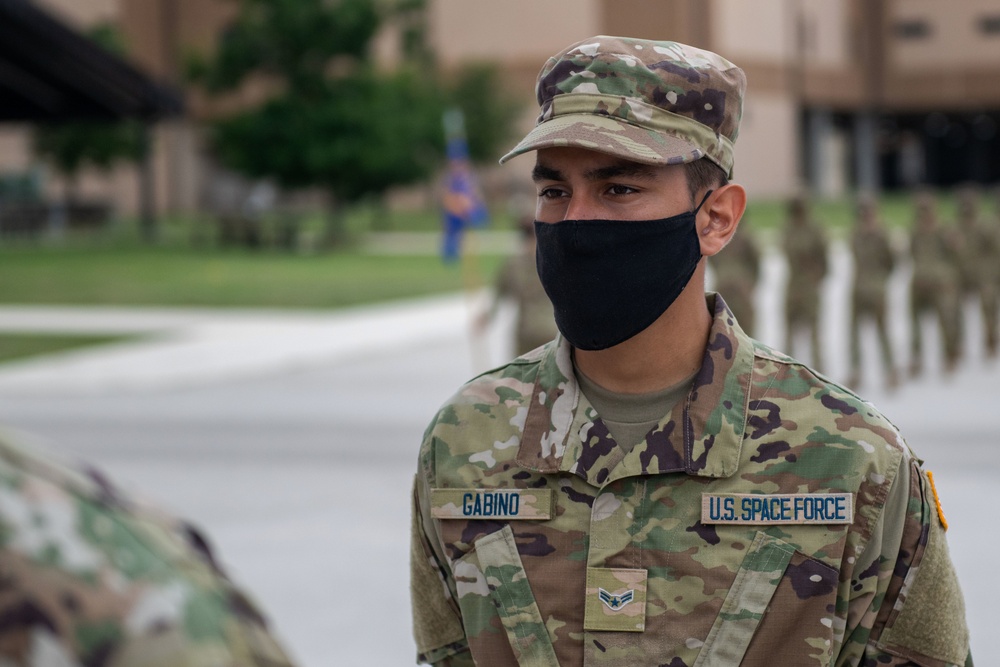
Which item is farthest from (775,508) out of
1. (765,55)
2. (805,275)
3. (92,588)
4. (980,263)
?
(765,55)

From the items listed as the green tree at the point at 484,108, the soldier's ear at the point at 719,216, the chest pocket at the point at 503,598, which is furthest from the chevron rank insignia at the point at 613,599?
the green tree at the point at 484,108

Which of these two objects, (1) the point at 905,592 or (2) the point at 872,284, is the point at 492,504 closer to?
(1) the point at 905,592

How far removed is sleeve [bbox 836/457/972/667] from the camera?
2.32 m

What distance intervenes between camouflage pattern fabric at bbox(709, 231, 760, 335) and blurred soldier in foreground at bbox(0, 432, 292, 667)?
11601 mm

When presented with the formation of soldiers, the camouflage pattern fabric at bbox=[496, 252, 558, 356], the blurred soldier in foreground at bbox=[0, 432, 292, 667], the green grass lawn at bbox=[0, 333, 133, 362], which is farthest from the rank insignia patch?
the green grass lawn at bbox=[0, 333, 133, 362]

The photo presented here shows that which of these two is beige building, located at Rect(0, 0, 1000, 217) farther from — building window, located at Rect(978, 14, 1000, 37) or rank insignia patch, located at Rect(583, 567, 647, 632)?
rank insignia patch, located at Rect(583, 567, 647, 632)

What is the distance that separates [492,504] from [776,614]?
45 cm

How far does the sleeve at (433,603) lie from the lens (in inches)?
99.1

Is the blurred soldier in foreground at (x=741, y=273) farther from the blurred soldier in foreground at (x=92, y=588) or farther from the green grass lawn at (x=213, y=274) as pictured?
the blurred soldier in foreground at (x=92, y=588)

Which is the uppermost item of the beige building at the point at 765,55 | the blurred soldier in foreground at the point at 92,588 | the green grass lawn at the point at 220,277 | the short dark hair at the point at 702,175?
the beige building at the point at 765,55

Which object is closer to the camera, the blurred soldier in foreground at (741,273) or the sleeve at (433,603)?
the sleeve at (433,603)

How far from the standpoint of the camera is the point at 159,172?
7675 centimetres

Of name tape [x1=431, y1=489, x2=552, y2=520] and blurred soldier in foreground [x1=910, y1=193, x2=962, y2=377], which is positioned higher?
name tape [x1=431, y1=489, x2=552, y2=520]

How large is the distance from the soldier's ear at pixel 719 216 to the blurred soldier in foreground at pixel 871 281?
11262 mm
